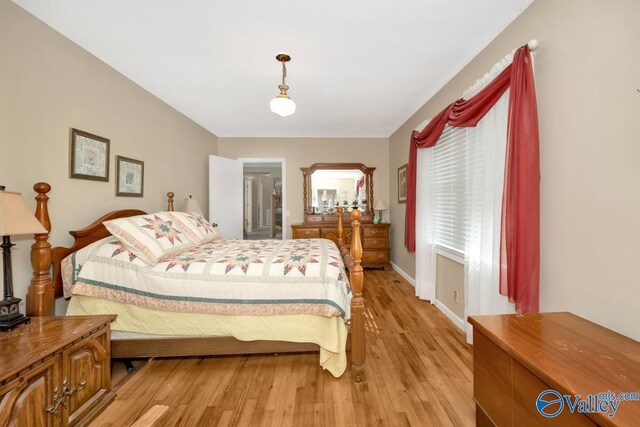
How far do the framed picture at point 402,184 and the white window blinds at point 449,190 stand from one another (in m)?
0.95

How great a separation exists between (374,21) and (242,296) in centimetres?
211

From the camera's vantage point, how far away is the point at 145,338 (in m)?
1.91

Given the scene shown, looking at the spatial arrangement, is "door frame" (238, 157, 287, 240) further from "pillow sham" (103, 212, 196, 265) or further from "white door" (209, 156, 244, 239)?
"pillow sham" (103, 212, 196, 265)

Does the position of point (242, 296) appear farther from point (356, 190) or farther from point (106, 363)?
point (356, 190)

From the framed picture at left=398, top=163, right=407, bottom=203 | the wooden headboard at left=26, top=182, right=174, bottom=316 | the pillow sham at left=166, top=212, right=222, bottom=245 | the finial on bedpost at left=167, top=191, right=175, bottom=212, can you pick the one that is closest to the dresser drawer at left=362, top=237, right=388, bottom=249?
the framed picture at left=398, top=163, right=407, bottom=203

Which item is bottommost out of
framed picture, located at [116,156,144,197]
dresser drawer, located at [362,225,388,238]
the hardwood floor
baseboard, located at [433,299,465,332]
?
the hardwood floor

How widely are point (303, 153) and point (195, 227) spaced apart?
8.84 ft

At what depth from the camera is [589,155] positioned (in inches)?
52.7

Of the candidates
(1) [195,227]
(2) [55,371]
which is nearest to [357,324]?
(2) [55,371]

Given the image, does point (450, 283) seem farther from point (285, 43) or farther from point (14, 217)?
point (14, 217)

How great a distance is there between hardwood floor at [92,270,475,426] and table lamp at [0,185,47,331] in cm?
73

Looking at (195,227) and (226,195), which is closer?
(195,227)

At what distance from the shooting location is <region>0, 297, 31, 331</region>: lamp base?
131cm

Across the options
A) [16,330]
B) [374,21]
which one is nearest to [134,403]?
[16,330]
